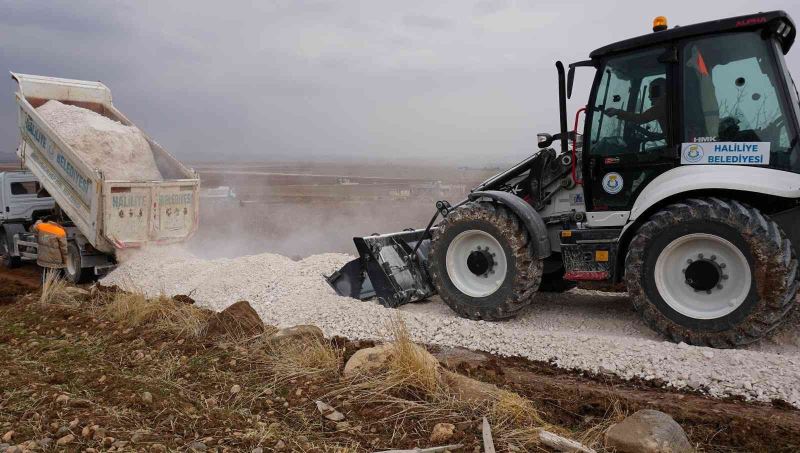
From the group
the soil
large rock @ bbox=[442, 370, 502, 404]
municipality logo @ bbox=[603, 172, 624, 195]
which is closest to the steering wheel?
municipality logo @ bbox=[603, 172, 624, 195]

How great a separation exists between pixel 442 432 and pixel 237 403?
63.9 inches

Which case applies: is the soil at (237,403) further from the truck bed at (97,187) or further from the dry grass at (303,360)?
the truck bed at (97,187)

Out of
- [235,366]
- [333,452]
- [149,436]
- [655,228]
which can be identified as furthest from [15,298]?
[655,228]

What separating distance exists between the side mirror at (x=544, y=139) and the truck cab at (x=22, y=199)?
10.2 meters

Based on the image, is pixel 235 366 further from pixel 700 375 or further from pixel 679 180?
pixel 679 180

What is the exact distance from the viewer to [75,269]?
1120 cm

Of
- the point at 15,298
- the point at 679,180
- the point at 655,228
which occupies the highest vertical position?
the point at 679,180

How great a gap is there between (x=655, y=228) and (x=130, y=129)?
9.70 m

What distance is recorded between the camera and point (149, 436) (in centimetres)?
420

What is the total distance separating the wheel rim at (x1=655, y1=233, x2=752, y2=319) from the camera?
577cm

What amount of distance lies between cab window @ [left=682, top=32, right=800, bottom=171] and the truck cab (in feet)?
39.1

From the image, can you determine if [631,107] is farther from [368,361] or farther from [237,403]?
[237,403]

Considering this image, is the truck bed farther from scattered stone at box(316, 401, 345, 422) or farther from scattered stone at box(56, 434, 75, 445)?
scattered stone at box(316, 401, 345, 422)

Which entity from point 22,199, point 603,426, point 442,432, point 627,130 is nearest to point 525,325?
point 627,130
